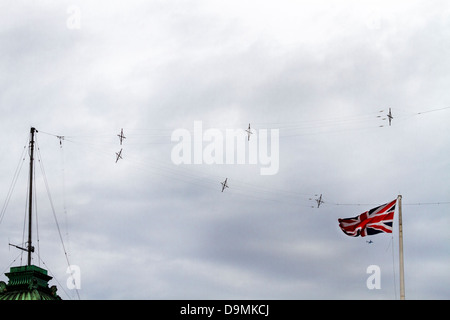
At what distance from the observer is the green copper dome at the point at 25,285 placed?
245 feet

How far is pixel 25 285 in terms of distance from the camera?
75.2 meters

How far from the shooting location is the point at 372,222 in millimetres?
53031

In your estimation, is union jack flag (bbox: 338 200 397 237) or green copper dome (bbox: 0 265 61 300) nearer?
union jack flag (bbox: 338 200 397 237)

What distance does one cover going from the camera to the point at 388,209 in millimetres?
52688

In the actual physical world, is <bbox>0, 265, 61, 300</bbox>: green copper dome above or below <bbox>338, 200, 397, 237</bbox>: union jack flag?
below

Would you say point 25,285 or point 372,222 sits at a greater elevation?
point 372,222

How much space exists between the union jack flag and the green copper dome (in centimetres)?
3712

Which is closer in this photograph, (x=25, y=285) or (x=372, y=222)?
(x=372, y=222)

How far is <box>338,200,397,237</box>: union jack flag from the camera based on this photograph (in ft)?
173

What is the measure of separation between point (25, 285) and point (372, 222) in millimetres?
40526
